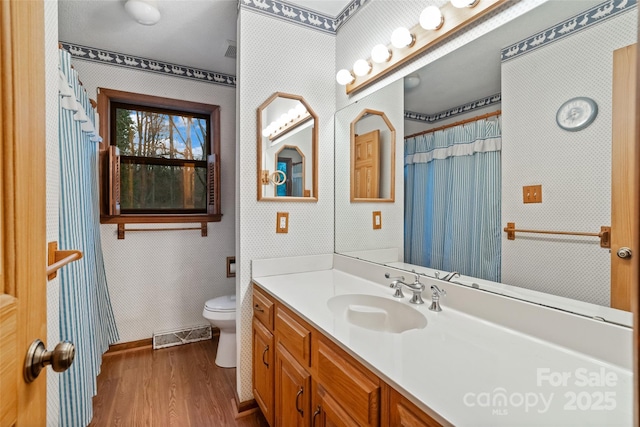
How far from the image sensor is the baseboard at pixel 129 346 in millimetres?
2500

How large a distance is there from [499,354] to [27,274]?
1.07 m

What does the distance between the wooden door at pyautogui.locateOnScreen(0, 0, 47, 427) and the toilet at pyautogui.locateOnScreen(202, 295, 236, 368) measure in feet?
5.73

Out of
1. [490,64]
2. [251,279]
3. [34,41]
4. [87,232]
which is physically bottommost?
[251,279]

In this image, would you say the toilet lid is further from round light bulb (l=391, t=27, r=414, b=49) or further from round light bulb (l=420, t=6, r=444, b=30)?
round light bulb (l=420, t=6, r=444, b=30)

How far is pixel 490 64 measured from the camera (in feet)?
3.80

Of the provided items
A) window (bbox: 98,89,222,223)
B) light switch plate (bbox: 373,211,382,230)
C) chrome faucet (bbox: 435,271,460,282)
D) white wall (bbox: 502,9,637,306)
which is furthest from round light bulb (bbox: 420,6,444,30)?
window (bbox: 98,89,222,223)

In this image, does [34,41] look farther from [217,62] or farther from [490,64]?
[217,62]

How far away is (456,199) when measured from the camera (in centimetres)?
130

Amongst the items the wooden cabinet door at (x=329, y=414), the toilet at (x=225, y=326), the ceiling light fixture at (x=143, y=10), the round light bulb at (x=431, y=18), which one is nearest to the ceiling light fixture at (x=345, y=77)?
the round light bulb at (x=431, y=18)

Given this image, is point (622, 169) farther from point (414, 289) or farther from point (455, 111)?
point (414, 289)

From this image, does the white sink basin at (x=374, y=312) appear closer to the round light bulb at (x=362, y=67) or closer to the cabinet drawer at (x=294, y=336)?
the cabinet drawer at (x=294, y=336)

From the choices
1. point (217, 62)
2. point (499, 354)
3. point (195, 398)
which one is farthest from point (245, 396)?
point (217, 62)

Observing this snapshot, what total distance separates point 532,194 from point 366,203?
96cm

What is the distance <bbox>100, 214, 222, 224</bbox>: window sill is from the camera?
2.44 metres
